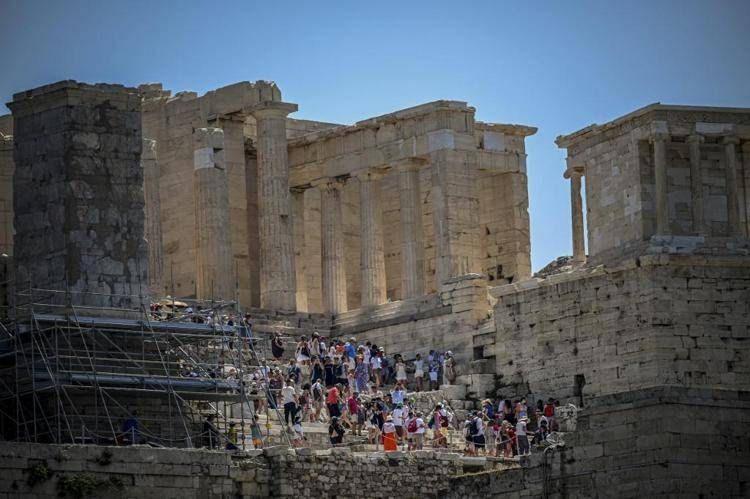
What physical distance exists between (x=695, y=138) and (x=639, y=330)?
22.7 ft

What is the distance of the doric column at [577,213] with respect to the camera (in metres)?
76.8

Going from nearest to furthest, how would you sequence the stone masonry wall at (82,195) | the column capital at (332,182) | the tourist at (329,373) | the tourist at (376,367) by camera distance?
1. the stone masonry wall at (82,195)
2. the tourist at (329,373)
3. the tourist at (376,367)
4. the column capital at (332,182)

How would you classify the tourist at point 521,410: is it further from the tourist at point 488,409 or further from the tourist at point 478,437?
the tourist at point 478,437

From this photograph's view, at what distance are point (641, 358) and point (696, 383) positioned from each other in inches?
56.2

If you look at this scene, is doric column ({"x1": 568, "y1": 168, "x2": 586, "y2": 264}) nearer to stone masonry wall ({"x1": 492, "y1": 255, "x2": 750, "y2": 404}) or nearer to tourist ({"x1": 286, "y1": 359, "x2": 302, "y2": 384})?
stone masonry wall ({"x1": 492, "y1": 255, "x2": 750, "y2": 404})

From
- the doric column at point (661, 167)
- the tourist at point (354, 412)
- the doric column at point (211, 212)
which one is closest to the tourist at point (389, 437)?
the tourist at point (354, 412)

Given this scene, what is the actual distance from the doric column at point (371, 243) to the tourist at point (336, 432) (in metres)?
17.5

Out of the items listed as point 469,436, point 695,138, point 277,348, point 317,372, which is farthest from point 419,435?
point 695,138

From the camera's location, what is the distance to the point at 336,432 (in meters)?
61.5

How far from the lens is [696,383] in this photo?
222 feet

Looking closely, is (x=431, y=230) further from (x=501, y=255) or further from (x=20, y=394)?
(x=20, y=394)

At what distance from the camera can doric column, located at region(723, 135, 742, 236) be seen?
73.2 m

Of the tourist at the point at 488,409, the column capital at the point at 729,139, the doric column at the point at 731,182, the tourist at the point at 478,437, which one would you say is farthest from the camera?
the column capital at the point at 729,139

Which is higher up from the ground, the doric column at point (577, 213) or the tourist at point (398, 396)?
the doric column at point (577, 213)
